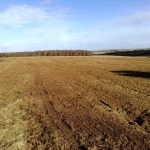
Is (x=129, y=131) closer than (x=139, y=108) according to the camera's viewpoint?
Yes

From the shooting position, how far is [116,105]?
11703mm

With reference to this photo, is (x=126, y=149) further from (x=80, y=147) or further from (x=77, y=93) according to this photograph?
(x=77, y=93)

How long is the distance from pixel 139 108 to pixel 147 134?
3.13 meters

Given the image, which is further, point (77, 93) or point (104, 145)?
point (77, 93)

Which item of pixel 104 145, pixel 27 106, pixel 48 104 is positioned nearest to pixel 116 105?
pixel 48 104

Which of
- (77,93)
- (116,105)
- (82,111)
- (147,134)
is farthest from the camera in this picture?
(77,93)

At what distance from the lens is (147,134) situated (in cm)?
790

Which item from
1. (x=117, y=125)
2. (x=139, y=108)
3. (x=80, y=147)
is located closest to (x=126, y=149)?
(x=80, y=147)

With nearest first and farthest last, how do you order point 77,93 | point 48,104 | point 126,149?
point 126,149 → point 48,104 → point 77,93

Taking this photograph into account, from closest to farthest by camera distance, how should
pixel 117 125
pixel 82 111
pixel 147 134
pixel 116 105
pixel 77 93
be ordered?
pixel 147 134 → pixel 117 125 → pixel 82 111 → pixel 116 105 → pixel 77 93

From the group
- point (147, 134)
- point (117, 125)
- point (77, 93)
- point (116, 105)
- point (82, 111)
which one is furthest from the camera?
point (77, 93)

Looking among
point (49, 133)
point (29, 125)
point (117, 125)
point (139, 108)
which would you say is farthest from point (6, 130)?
point (139, 108)

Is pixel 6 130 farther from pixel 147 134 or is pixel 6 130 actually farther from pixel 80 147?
pixel 147 134

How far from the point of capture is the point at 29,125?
932 centimetres
